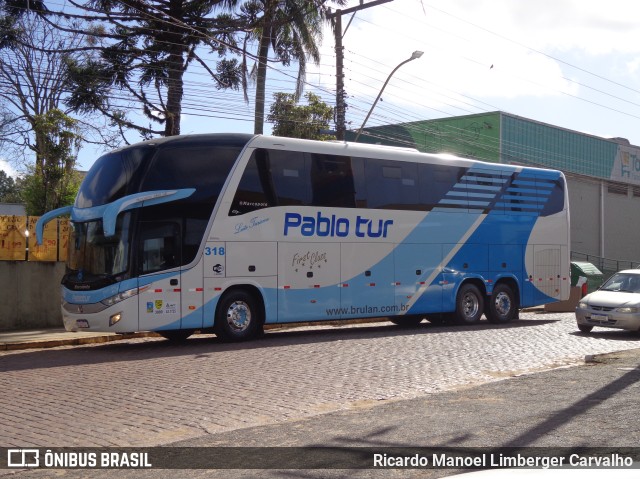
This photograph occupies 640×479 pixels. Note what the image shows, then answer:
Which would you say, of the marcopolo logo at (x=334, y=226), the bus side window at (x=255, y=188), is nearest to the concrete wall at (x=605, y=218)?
the marcopolo logo at (x=334, y=226)

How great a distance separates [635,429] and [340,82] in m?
21.6

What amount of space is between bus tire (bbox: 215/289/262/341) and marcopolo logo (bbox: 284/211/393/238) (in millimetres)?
1723

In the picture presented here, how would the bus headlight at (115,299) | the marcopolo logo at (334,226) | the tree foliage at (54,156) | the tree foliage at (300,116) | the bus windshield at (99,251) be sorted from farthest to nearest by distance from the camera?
the tree foliage at (300,116), the tree foliage at (54,156), the marcopolo logo at (334,226), the bus windshield at (99,251), the bus headlight at (115,299)

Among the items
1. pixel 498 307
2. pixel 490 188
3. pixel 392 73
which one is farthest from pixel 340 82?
pixel 498 307

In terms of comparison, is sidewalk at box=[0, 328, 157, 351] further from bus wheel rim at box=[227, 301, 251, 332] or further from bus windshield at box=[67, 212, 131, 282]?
bus wheel rim at box=[227, 301, 251, 332]

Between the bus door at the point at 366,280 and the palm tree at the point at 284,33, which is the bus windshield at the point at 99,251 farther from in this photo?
the palm tree at the point at 284,33

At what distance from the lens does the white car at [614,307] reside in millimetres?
18766

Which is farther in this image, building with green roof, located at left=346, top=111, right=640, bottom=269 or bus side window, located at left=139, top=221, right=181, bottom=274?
building with green roof, located at left=346, top=111, right=640, bottom=269

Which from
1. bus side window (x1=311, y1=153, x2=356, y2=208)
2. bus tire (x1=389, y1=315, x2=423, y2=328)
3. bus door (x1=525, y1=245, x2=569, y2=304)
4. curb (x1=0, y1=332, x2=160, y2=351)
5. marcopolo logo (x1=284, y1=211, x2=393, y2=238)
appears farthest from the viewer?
bus door (x1=525, y1=245, x2=569, y2=304)

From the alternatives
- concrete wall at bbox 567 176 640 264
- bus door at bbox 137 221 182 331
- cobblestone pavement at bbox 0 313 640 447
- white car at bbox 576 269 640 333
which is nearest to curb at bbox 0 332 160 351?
cobblestone pavement at bbox 0 313 640 447

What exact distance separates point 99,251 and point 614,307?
11.6 metres

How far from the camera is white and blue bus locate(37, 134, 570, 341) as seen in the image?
51.5 ft

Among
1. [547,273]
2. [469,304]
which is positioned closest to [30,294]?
[469,304]

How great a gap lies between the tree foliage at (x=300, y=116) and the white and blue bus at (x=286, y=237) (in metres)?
14.2
